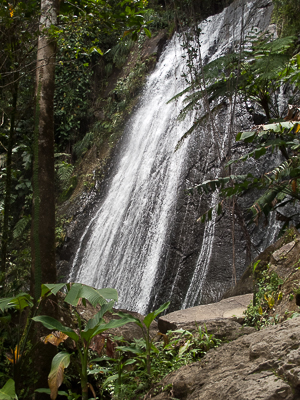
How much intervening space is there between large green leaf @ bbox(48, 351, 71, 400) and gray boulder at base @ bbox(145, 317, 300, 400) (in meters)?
0.61

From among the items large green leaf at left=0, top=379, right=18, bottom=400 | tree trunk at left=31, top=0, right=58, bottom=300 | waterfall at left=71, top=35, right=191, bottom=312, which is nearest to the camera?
large green leaf at left=0, top=379, right=18, bottom=400

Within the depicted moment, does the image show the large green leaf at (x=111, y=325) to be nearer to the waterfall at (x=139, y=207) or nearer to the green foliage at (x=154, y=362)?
the green foliage at (x=154, y=362)

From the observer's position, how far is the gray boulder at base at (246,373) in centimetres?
149

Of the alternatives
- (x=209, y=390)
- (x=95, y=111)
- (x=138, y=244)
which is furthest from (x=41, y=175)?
(x=95, y=111)

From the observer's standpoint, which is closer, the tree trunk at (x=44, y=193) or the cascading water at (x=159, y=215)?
the tree trunk at (x=44, y=193)

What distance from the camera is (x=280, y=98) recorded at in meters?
7.30

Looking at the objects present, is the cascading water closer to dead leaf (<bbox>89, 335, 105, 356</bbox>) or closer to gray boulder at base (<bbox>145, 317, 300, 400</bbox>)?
dead leaf (<bbox>89, 335, 105, 356</bbox>)

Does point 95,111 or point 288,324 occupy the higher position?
point 95,111

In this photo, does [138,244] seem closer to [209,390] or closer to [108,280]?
[108,280]

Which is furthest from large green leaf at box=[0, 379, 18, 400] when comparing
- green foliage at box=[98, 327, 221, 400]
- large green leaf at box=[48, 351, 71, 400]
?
green foliage at box=[98, 327, 221, 400]

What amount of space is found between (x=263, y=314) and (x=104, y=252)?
18.9 ft

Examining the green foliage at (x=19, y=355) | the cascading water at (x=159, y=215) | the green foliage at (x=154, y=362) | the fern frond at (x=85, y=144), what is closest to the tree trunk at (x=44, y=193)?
the green foliage at (x=19, y=355)

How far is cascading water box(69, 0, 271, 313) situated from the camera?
6723 millimetres

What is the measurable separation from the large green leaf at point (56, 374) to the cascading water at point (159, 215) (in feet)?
14.4
